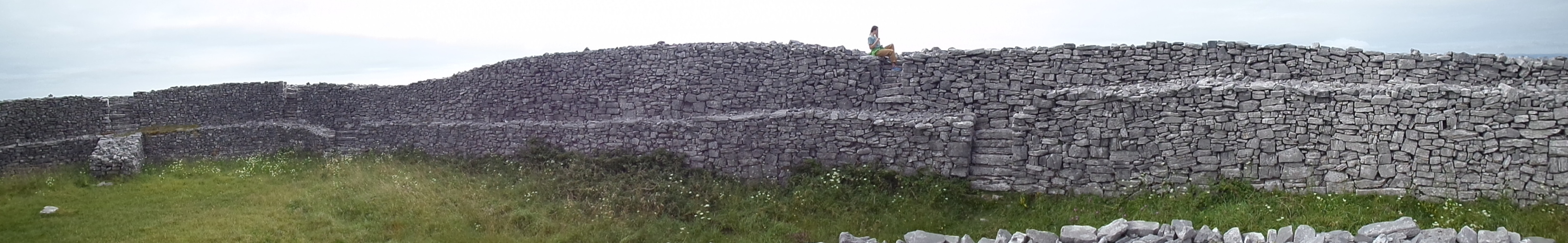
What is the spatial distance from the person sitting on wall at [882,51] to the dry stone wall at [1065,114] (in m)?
0.25

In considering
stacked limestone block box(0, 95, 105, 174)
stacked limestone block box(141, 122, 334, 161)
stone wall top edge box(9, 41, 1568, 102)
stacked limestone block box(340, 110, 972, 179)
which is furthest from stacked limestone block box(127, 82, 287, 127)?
stacked limestone block box(340, 110, 972, 179)

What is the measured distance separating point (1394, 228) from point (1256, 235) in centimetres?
128

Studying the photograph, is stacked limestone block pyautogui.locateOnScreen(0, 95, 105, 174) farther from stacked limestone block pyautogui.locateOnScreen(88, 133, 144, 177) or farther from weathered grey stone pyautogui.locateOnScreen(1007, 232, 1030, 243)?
weathered grey stone pyautogui.locateOnScreen(1007, 232, 1030, 243)

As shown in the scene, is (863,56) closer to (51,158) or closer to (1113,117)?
(1113,117)

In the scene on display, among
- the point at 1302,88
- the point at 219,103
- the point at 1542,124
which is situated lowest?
the point at 1542,124

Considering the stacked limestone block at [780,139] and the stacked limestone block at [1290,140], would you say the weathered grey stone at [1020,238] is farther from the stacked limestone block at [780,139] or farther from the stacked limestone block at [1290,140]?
the stacked limestone block at [780,139]

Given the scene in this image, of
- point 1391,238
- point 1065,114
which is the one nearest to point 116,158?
point 1065,114

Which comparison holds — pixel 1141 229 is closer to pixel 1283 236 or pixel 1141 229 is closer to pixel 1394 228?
pixel 1283 236

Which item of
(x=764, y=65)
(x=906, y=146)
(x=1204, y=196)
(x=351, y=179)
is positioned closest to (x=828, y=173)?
(x=906, y=146)

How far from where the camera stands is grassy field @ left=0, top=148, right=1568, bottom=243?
11.1 meters

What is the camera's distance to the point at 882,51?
48.8 feet

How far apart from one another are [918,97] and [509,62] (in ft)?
28.3

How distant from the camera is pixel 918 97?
575 inches

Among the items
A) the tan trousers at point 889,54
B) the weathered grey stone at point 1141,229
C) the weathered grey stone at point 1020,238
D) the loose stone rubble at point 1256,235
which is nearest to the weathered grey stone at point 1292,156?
the loose stone rubble at point 1256,235
